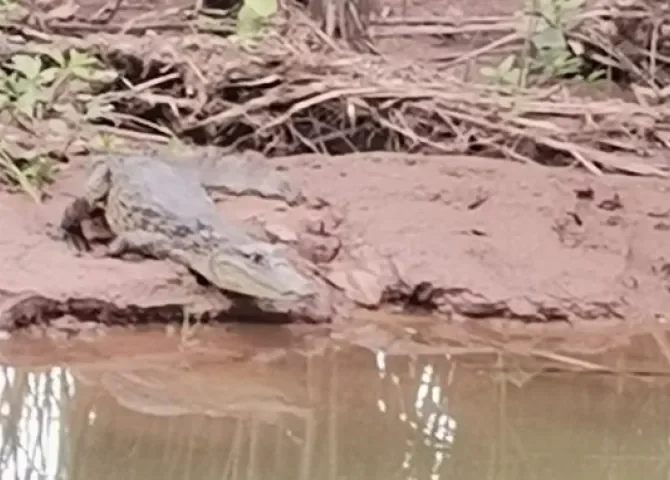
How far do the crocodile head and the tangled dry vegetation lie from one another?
2.81ft

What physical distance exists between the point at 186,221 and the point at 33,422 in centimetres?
102

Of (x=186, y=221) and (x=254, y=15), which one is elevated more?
(x=254, y=15)

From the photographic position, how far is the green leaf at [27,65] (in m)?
3.78

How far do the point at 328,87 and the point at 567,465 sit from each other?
2.03 meters

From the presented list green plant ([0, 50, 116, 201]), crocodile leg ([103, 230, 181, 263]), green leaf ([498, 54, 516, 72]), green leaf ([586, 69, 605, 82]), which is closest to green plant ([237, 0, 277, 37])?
green plant ([0, 50, 116, 201])

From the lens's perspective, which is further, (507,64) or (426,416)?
(507,64)

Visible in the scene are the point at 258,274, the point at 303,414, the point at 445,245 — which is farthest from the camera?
the point at 445,245

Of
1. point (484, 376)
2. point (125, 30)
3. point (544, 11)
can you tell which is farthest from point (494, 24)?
point (484, 376)

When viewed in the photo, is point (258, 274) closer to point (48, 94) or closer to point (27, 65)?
point (48, 94)

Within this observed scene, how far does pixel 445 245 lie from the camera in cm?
317

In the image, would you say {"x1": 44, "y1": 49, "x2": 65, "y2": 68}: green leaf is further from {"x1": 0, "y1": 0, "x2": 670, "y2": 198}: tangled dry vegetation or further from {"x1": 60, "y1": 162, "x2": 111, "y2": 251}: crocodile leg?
{"x1": 60, "y1": 162, "x2": 111, "y2": 251}: crocodile leg

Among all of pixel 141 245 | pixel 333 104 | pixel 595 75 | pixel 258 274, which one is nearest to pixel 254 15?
pixel 333 104

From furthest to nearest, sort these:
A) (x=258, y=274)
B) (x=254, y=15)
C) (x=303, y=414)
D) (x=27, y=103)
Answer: (x=254, y=15) < (x=27, y=103) < (x=258, y=274) < (x=303, y=414)

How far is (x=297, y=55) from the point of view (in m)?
3.92
